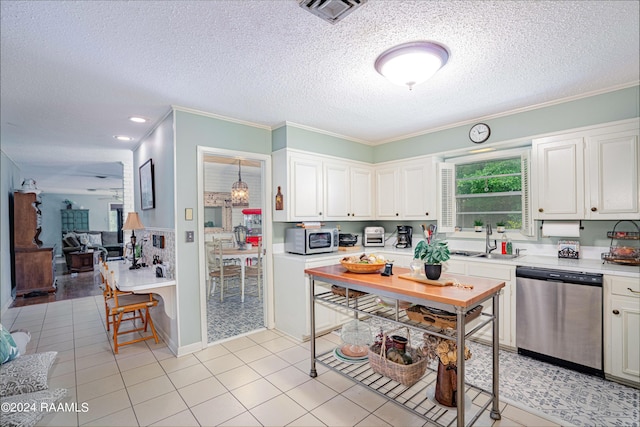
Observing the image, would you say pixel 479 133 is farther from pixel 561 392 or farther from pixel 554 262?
pixel 561 392

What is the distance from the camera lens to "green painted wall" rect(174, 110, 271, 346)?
3.10 meters

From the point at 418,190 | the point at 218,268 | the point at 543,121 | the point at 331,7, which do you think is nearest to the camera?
the point at 331,7

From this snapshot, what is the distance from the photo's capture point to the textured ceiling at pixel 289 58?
1666mm

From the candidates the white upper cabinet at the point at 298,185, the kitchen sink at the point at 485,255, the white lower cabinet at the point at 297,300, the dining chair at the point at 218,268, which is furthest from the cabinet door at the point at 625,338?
the dining chair at the point at 218,268

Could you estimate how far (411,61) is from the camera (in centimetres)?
206

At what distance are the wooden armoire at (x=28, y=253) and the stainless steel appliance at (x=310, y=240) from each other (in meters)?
5.12

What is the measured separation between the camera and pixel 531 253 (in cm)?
334

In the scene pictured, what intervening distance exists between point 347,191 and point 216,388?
277 cm

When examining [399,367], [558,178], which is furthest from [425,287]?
[558,178]

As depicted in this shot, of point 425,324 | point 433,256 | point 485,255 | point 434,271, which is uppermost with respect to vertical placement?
point 433,256

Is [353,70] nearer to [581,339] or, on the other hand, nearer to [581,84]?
[581,84]

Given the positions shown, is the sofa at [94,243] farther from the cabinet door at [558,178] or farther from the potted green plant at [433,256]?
the cabinet door at [558,178]

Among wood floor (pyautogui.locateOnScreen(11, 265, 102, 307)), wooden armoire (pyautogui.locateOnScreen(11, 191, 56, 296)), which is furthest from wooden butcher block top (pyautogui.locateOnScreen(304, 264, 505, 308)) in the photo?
wooden armoire (pyautogui.locateOnScreen(11, 191, 56, 296))

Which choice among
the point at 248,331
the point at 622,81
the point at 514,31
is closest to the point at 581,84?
the point at 622,81
